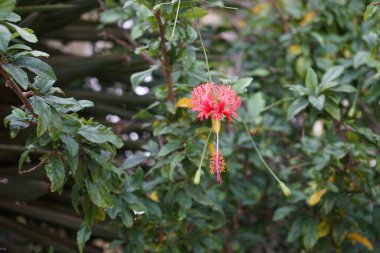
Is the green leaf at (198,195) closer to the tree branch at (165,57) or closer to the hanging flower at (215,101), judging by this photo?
the tree branch at (165,57)

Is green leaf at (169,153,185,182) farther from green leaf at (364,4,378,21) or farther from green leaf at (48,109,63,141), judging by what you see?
green leaf at (364,4,378,21)

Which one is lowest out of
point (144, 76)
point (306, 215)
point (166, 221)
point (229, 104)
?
point (306, 215)

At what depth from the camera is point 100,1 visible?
2104 millimetres

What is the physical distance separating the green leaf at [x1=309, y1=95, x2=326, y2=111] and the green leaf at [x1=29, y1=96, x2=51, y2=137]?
725mm

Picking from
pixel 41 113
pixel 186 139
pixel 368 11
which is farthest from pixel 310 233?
pixel 41 113

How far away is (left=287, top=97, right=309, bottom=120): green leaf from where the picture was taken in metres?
1.60

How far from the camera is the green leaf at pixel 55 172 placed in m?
1.25

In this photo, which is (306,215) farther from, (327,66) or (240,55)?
(240,55)

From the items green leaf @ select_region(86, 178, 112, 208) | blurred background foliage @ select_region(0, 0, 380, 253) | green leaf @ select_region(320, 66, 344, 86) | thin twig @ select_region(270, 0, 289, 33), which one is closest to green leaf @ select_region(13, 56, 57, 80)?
blurred background foliage @ select_region(0, 0, 380, 253)

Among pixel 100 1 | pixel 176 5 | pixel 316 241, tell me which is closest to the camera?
pixel 176 5

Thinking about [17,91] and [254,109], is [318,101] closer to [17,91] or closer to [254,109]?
[254,109]

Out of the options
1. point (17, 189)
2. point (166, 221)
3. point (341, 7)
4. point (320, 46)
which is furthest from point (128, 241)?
point (341, 7)

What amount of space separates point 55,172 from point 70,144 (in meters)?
0.07

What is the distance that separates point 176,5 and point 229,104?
1.01 ft
